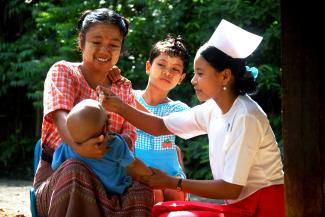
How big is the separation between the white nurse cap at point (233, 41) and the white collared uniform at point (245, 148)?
0.23 metres

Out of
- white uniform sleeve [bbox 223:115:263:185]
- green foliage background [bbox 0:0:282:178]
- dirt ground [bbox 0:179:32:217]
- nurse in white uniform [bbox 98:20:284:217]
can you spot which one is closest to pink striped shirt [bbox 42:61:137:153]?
nurse in white uniform [bbox 98:20:284:217]

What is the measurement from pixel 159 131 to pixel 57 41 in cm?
539

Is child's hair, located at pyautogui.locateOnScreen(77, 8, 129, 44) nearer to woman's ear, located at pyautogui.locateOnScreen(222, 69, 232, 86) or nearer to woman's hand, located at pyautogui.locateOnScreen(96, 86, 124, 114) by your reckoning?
woman's hand, located at pyautogui.locateOnScreen(96, 86, 124, 114)

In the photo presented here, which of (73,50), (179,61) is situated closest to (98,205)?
(179,61)

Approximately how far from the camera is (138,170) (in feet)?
9.23

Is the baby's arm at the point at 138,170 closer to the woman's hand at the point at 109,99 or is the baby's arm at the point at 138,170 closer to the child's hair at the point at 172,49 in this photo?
the woman's hand at the point at 109,99

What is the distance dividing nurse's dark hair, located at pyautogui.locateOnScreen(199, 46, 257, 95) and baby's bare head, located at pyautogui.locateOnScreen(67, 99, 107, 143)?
708 mm

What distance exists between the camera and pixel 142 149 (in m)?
3.90

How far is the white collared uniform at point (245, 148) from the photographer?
2787 mm

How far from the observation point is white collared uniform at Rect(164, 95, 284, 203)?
2.79m

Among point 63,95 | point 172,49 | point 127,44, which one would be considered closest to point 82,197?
point 63,95

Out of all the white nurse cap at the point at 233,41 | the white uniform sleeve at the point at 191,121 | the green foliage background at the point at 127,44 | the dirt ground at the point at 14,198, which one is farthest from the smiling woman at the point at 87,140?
the green foliage background at the point at 127,44

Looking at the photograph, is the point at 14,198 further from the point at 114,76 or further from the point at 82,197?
the point at 82,197

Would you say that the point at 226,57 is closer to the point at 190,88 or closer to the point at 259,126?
the point at 259,126
